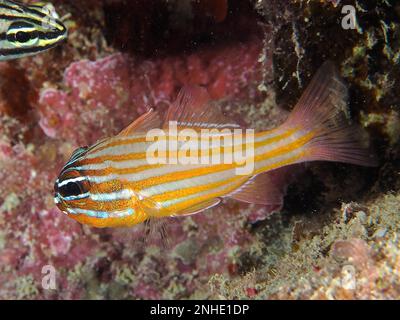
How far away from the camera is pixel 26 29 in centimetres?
263

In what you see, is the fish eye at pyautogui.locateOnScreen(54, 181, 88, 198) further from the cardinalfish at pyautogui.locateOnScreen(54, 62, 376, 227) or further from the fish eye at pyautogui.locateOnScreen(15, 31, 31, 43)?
the fish eye at pyautogui.locateOnScreen(15, 31, 31, 43)

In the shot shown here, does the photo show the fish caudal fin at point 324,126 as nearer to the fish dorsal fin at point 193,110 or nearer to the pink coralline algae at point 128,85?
the fish dorsal fin at point 193,110

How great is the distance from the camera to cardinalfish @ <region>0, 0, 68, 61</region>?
2604mm

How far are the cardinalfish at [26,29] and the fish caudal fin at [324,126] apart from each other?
6.43ft

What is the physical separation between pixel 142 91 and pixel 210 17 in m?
1.10

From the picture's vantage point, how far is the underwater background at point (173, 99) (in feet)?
10.3

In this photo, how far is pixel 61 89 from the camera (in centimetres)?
383

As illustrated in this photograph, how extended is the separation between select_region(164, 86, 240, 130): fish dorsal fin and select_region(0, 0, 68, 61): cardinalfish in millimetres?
1104

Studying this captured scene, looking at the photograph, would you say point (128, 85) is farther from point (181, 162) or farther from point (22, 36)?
point (181, 162)

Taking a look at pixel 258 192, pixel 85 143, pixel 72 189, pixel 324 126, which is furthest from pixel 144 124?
pixel 85 143
